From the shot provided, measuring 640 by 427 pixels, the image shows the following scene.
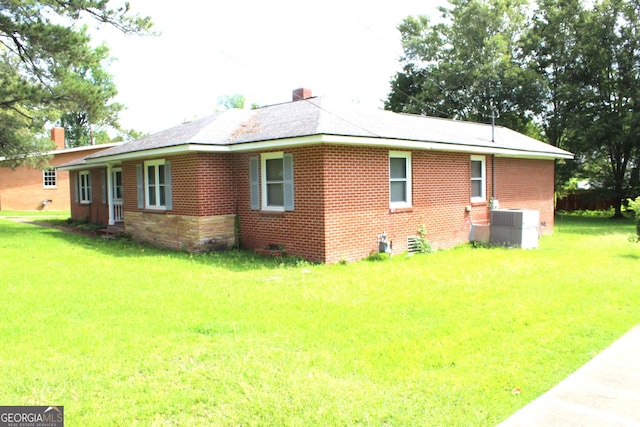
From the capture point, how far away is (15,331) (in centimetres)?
593

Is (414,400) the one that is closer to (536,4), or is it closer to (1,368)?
(1,368)

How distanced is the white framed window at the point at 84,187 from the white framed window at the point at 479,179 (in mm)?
16217

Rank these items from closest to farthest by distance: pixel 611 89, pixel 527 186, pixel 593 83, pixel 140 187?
pixel 140 187, pixel 527 186, pixel 611 89, pixel 593 83

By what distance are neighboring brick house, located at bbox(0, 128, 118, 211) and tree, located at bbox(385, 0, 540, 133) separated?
22837 mm

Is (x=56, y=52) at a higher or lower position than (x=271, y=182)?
higher

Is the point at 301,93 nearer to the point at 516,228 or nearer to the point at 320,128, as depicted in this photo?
the point at 320,128

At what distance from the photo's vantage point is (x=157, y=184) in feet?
47.5

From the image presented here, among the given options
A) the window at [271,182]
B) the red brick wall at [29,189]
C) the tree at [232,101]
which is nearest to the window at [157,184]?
the window at [271,182]

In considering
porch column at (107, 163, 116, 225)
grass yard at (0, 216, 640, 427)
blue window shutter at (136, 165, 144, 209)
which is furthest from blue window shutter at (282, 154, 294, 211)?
porch column at (107, 163, 116, 225)

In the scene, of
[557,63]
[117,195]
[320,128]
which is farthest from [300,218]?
[557,63]

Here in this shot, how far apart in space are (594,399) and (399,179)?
883 centimetres

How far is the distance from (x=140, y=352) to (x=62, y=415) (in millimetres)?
1401

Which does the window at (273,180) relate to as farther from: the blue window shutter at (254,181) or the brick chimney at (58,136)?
the brick chimney at (58,136)

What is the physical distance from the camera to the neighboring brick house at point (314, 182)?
1105cm
